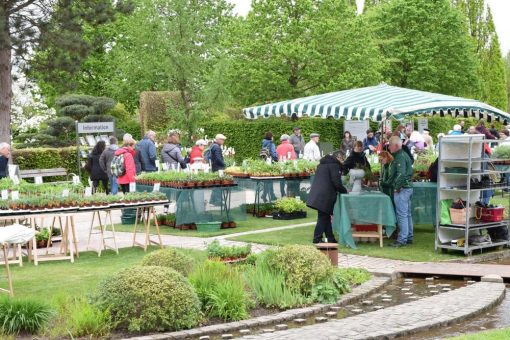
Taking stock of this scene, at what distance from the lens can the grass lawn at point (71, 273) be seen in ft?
35.6

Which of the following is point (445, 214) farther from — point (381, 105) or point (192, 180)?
point (192, 180)

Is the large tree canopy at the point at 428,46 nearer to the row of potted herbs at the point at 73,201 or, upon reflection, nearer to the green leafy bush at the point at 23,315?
the row of potted herbs at the point at 73,201

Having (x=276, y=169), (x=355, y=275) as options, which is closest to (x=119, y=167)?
(x=276, y=169)

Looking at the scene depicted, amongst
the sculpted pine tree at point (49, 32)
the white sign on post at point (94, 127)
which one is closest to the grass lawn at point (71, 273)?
the white sign on post at point (94, 127)

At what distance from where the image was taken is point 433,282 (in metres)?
11.3

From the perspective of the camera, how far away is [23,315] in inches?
327

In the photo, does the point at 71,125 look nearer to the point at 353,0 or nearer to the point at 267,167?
the point at 267,167

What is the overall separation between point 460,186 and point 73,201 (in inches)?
244

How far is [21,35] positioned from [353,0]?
36204 millimetres

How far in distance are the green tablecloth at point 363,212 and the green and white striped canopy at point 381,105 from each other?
1555 millimetres

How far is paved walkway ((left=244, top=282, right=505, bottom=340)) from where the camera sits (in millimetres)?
8094

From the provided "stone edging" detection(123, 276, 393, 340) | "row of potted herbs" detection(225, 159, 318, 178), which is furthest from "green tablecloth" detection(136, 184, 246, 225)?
"stone edging" detection(123, 276, 393, 340)

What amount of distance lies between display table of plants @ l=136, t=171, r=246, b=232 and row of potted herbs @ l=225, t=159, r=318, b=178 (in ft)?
5.30

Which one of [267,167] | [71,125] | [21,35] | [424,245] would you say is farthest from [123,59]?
[424,245]
